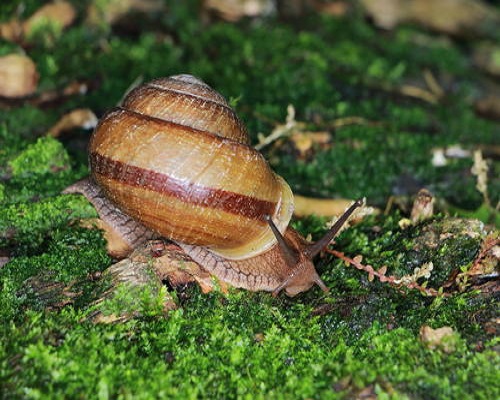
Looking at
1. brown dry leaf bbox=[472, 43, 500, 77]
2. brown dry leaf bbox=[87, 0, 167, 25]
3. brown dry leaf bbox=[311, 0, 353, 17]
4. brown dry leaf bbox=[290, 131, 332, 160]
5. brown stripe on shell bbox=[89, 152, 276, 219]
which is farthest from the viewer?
brown dry leaf bbox=[311, 0, 353, 17]

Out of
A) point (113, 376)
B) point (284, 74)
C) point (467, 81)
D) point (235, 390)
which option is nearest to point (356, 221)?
point (235, 390)

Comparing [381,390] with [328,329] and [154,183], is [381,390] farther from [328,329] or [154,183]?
[154,183]

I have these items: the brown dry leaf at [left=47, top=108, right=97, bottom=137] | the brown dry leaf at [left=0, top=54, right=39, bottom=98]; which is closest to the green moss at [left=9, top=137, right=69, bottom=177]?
the brown dry leaf at [left=47, top=108, right=97, bottom=137]

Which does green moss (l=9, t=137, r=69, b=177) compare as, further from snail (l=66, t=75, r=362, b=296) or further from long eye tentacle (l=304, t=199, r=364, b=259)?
long eye tentacle (l=304, t=199, r=364, b=259)

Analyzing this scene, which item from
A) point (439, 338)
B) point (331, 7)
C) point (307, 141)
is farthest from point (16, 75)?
point (331, 7)

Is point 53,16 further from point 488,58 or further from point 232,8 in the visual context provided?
point 488,58

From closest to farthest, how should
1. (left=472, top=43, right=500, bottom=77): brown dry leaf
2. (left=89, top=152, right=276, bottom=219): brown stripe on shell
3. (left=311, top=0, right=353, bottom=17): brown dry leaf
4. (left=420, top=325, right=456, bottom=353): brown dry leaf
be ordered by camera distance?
(left=420, top=325, right=456, bottom=353): brown dry leaf < (left=89, top=152, right=276, bottom=219): brown stripe on shell < (left=472, top=43, right=500, bottom=77): brown dry leaf < (left=311, top=0, right=353, bottom=17): brown dry leaf
